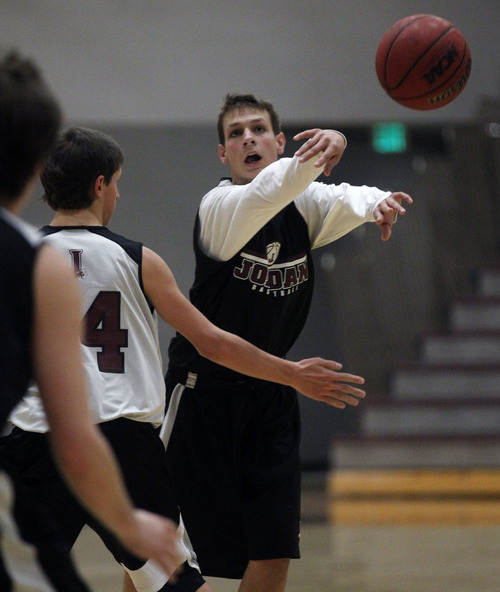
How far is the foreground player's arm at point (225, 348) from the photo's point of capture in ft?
8.24

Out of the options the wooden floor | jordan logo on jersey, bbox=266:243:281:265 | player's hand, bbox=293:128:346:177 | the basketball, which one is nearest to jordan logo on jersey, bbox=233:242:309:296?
jordan logo on jersey, bbox=266:243:281:265

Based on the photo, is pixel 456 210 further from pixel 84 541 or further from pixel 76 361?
pixel 76 361

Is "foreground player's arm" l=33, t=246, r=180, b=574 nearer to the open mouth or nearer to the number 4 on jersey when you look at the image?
the number 4 on jersey

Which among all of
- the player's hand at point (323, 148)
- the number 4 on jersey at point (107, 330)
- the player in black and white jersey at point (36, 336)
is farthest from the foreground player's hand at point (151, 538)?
the player's hand at point (323, 148)

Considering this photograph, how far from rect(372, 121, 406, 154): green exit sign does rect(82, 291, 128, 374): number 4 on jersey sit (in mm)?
7575

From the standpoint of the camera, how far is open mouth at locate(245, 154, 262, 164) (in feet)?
12.1

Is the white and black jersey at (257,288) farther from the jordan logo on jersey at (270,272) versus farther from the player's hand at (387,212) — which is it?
the player's hand at (387,212)

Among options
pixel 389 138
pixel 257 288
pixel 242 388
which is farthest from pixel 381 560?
pixel 389 138

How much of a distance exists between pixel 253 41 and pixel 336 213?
6.63 meters

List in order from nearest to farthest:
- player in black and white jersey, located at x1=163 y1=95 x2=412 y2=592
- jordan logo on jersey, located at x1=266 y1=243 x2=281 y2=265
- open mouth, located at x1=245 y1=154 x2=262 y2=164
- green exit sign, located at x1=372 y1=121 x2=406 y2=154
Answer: player in black and white jersey, located at x1=163 y1=95 x2=412 y2=592 → jordan logo on jersey, located at x1=266 y1=243 x2=281 y2=265 → open mouth, located at x1=245 y1=154 x2=262 y2=164 → green exit sign, located at x1=372 y1=121 x2=406 y2=154

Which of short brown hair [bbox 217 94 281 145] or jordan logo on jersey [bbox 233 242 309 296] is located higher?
short brown hair [bbox 217 94 281 145]

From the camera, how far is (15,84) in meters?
1.42

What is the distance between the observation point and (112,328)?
2637 mm

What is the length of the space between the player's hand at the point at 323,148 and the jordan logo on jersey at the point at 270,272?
0.52 meters
